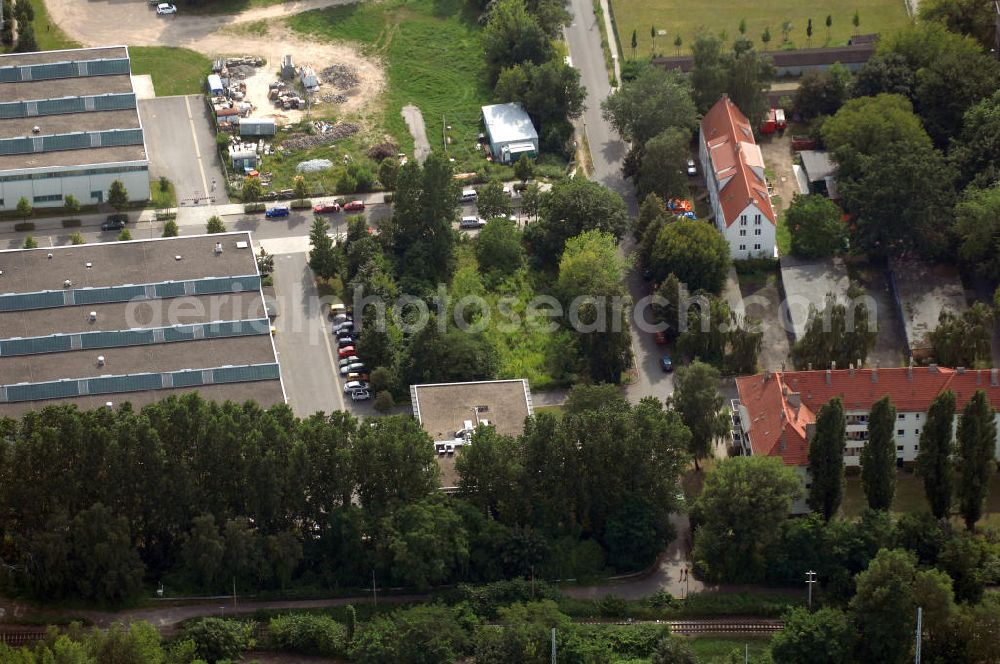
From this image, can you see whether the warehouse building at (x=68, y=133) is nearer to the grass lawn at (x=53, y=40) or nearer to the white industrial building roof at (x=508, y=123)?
the grass lawn at (x=53, y=40)

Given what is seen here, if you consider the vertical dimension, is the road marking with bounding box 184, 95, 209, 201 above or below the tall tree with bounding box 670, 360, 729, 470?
above

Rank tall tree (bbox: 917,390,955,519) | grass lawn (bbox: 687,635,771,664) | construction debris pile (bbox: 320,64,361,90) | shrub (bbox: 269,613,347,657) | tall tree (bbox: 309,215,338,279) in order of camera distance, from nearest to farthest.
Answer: shrub (bbox: 269,613,347,657), grass lawn (bbox: 687,635,771,664), tall tree (bbox: 917,390,955,519), tall tree (bbox: 309,215,338,279), construction debris pile (bbox: 320,64,361,90)

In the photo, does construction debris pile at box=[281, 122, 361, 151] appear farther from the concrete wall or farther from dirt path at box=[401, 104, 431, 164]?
the concrete wall

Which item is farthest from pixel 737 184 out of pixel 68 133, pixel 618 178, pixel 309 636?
pixel 309 636

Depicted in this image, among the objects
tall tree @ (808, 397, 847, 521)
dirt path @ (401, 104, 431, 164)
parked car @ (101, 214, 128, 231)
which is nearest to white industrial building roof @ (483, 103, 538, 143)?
dirt path @ (401, 104, 431, 164)

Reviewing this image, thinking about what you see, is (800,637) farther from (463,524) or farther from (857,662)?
(463,524)
